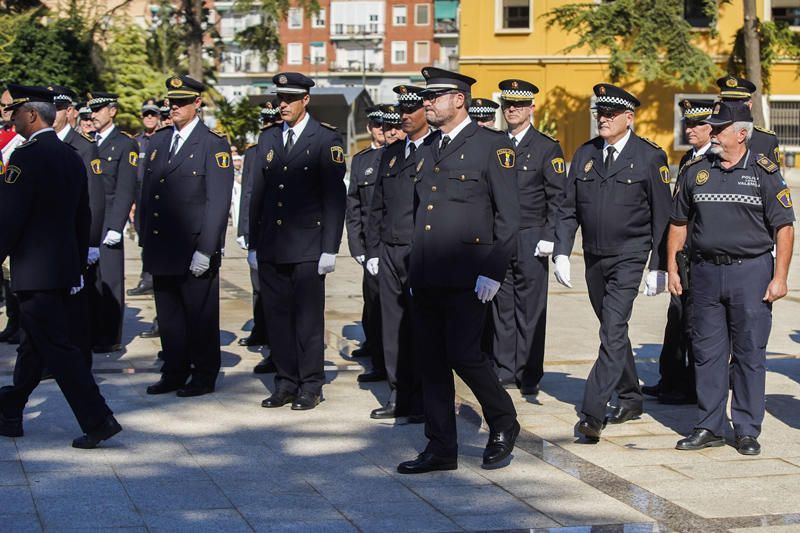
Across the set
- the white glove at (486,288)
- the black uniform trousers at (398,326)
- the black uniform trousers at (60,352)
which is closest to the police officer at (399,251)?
the black uniform trousers at (398,326)

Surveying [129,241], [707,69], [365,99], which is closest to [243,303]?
[129,241]

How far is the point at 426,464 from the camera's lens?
23.3ft

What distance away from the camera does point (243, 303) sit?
1450 cm

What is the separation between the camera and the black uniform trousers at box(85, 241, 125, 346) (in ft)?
36.5

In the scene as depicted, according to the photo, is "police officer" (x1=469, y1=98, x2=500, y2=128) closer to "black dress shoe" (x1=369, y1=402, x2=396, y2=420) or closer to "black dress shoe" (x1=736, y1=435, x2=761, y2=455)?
"black dress shoe" (x1=369, y1=402, x2=396, y2=420)

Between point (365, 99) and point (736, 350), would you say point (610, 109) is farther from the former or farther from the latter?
point (365, 99)

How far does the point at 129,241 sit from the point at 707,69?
21399 millimetres

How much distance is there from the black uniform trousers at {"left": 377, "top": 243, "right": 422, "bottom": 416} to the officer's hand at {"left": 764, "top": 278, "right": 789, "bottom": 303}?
2160 mm

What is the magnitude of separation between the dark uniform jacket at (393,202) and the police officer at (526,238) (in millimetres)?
1170

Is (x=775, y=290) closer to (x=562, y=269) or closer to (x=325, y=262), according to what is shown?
(x=562, y=269)

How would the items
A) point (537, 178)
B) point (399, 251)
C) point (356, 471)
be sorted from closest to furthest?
point (356, 471), point (399, 251), point (537, 178)

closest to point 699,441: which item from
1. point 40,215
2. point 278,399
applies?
point 278,399

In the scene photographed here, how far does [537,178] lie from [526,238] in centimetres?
43

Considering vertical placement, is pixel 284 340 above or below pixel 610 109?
below
